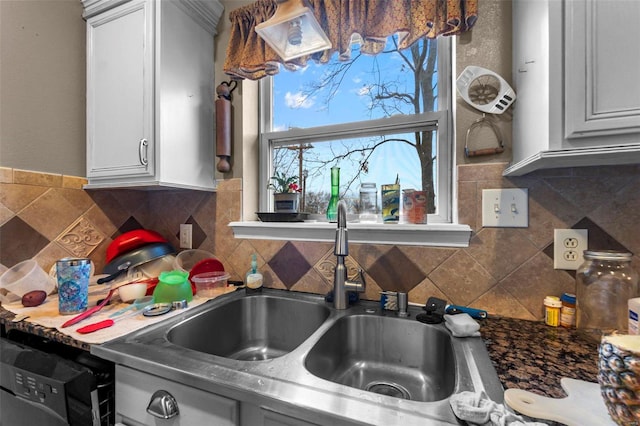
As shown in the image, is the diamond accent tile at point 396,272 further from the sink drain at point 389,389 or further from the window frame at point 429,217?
the sink drain at point 389,389

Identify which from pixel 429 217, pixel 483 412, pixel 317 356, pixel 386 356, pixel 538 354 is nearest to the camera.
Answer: pixel 483 412

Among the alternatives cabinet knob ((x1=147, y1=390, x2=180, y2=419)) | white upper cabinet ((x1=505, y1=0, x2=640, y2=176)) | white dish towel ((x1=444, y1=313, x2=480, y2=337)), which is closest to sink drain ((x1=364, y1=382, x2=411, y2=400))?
white dish towel ((x1=444, y1=313, x2=480, y2=337))

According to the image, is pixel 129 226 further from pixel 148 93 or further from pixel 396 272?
pixel 396 272

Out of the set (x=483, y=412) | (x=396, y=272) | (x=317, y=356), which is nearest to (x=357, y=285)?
(x=396, y=272)

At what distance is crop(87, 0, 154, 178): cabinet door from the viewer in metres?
1.18

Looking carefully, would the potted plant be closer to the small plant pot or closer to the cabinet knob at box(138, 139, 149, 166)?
the small plant pot

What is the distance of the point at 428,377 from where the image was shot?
0.89 metres

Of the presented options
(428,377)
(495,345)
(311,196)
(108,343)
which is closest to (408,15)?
(311,196)

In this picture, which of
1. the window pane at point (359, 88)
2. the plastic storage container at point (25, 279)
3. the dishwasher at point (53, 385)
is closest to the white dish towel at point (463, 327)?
the window pane at point (359, 88)

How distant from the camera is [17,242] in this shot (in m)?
1.18

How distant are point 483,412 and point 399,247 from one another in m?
0.67

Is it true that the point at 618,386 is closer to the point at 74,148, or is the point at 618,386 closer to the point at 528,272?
the point at 528,272

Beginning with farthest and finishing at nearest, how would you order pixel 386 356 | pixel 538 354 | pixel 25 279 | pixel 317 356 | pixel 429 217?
1. pixel 429 217
2. pixel 25 279
3. pixel 386 356
4. pixel 317 356
5. pixel 538 354

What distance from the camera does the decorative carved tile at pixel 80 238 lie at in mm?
1324
